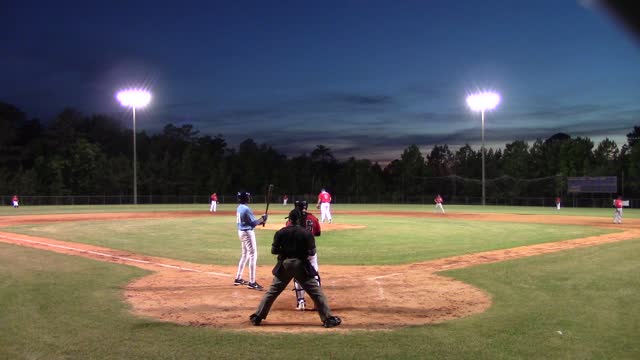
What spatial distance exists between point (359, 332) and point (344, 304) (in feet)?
6.89

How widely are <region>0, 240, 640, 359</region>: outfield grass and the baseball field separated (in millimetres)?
27

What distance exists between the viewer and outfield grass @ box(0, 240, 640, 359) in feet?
23.6

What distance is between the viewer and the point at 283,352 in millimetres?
7219

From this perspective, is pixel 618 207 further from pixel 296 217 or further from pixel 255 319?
pixel 255 319

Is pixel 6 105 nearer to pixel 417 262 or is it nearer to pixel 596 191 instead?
pixel 596 191

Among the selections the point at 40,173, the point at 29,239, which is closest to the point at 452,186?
the point at 40,173

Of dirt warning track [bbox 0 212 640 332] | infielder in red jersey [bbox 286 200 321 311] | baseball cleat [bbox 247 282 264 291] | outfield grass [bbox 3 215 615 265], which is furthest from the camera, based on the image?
outfield grass [bbox 3 215 615 265]

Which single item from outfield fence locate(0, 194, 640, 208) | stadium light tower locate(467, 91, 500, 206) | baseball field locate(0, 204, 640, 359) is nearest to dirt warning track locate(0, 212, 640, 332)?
baseball field locate(0, 204, 640, 359)

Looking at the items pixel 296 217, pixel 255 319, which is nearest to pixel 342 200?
pixel 296 217

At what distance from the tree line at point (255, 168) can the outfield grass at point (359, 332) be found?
64.2m

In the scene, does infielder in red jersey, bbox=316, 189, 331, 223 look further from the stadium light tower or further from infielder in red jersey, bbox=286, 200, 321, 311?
the stadium light tower

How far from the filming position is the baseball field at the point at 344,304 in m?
7.44

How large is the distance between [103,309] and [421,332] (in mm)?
5597

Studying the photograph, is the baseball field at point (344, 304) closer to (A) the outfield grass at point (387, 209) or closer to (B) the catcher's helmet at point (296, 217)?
(B) the catcher's helmet at point (296, 217)
